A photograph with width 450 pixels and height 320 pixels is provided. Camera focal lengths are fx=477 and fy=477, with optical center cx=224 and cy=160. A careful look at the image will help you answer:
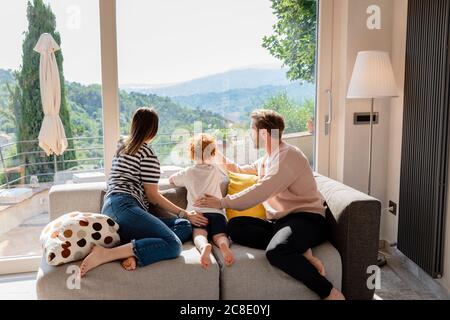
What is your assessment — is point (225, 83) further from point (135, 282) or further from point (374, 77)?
point (135, 282)

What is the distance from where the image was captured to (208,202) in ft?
8.62

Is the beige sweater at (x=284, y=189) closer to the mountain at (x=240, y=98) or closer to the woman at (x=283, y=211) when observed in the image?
the woman at (x=283, y=211)

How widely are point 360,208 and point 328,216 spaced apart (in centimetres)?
26

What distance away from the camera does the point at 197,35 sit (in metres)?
3.28

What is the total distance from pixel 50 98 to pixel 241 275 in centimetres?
178

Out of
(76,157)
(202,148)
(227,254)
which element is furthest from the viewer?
(76,157)

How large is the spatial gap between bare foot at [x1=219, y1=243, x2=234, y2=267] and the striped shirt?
0.53 m

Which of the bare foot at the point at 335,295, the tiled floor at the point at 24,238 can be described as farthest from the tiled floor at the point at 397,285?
the bare foot at the point at 335,295

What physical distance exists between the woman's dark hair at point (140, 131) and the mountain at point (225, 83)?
70cm

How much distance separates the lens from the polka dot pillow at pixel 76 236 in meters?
2.23

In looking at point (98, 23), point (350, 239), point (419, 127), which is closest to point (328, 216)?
point (350, 239)

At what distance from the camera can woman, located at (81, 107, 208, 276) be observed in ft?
7.50

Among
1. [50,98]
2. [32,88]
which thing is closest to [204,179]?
[50,98]

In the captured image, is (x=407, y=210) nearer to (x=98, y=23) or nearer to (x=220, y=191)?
(x=220, y=191)
